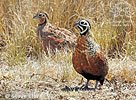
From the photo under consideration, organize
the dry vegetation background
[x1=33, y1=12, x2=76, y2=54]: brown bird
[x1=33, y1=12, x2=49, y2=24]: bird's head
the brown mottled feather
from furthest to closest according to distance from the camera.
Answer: [x1=33, y1=12, x2=49, y2=24]: bird's head < [x1=33, y1=12, x2=76, y2=54]: brown bird < the dry vegetation background < the brown mottled feather

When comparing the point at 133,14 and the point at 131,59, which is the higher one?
the point at 133,14

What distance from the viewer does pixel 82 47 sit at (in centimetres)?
545

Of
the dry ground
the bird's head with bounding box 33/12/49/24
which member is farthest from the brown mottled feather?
the bird's head with bounding box 33/12/49/24

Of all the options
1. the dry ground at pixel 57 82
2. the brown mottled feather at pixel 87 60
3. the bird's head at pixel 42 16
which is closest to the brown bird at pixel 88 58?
the brown mottled feather at pixel 87 60

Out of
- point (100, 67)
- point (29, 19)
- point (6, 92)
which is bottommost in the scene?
point (6, 92)

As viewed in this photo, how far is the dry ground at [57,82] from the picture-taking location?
543cm

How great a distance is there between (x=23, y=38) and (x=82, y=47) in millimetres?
3026

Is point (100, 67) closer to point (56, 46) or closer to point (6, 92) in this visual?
point (6, 92)

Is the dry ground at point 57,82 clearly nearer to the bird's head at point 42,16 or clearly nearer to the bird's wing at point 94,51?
the bird's wing at point 94,51

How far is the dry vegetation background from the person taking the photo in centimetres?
632

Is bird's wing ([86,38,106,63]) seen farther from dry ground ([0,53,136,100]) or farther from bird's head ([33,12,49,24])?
bird's head ([33,12,49,24])

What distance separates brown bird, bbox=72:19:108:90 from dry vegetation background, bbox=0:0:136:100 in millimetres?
414

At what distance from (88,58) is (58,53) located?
197 cm

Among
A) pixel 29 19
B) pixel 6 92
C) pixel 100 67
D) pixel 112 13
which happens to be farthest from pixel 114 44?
pixel 6 92
